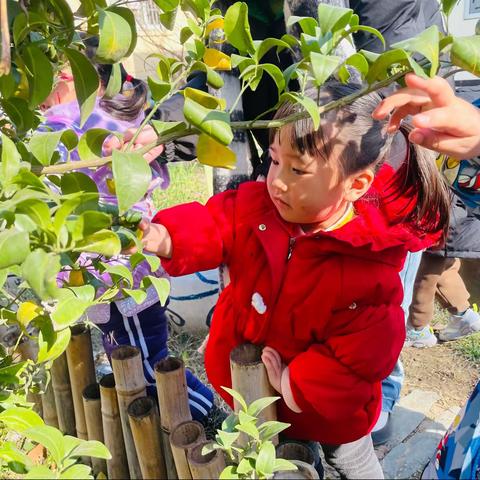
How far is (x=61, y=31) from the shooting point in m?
0.54

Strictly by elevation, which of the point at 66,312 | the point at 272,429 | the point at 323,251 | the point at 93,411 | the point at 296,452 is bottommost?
the point at 93,411

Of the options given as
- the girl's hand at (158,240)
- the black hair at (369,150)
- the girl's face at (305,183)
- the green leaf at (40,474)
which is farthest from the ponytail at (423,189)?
the green leaf at (40,474)

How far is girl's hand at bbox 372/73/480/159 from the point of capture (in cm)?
64

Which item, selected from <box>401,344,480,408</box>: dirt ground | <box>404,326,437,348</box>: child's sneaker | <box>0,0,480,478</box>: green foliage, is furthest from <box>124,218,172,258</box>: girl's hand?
<box>404,326,437,348</box>: child's sneaker

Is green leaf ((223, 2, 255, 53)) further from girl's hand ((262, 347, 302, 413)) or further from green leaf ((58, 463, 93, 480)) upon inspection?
girl's hand ((262, 347, 302, 413))

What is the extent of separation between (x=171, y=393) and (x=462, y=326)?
5.43 ft

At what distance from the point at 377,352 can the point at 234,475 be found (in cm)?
62

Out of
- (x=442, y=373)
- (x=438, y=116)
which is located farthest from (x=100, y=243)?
(x=442, y=373)

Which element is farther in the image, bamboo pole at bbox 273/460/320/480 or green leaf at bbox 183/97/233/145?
bamboo pole at bbox 273/460/320/480

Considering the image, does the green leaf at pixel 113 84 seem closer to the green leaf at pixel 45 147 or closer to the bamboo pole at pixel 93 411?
the green leaf at pixel 45 147

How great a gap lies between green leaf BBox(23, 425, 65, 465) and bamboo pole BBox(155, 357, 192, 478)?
84 cm

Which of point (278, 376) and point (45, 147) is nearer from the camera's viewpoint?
point (45, 147)

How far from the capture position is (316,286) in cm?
113

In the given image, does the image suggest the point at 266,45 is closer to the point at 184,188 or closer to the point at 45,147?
the point at 45,147
